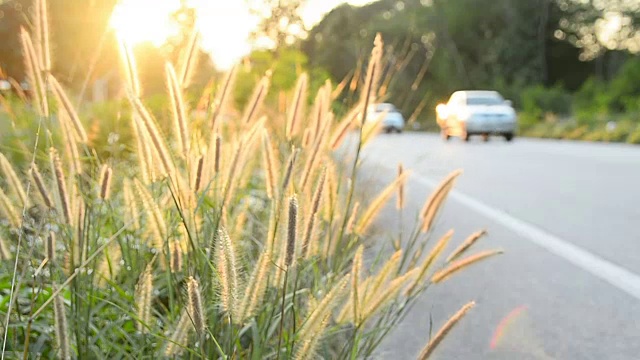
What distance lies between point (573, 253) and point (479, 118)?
22079 mm

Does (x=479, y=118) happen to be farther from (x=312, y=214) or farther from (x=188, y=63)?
(x=312, y=214)

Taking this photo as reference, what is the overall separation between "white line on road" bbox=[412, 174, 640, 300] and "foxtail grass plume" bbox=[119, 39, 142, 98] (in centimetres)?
323

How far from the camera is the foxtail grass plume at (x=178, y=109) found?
2.12 m

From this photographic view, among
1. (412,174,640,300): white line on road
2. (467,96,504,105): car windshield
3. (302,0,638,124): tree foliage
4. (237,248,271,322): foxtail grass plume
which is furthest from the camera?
(302,0,638,124): tree foliage

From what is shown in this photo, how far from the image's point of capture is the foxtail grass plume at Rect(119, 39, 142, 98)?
7.32 feet

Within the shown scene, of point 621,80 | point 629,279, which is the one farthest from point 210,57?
point 621,80

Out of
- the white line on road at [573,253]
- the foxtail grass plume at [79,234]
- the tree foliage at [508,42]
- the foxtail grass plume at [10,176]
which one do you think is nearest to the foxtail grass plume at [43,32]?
the foxtail grass plume at [10,176]

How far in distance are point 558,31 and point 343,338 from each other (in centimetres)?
6451

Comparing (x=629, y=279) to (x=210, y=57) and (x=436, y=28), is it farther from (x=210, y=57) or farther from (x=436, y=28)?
(x=436, y=28)

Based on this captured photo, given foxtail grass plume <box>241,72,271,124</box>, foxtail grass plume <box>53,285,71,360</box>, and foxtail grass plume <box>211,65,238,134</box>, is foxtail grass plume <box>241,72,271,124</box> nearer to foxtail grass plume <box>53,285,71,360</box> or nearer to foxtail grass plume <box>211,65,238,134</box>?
foxtail grass plume <box>211,65,238,134</box>

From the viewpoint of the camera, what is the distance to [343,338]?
11.2ft

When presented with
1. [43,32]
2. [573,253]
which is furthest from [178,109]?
[573,253]

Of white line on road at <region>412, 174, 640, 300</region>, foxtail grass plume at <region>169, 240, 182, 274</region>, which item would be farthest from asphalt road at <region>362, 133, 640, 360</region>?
foxtail grass plume at <region>169, 240, 182, 274</region>

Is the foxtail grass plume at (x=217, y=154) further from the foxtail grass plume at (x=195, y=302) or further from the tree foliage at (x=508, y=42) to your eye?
the tree foliage at (x=508, y=42)
